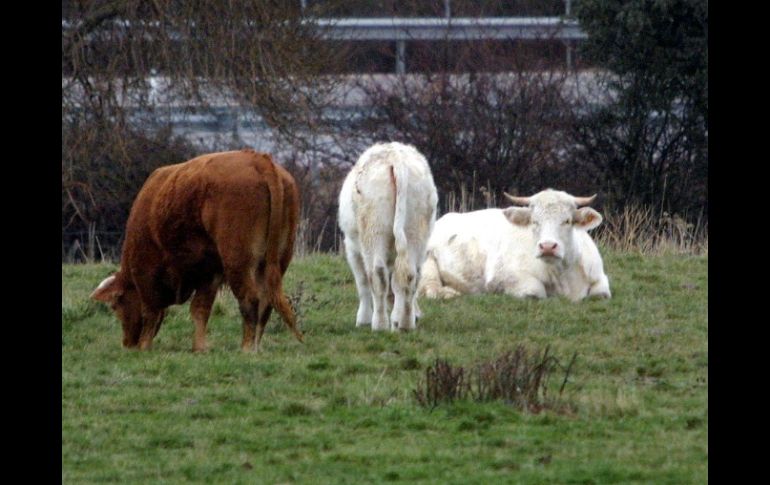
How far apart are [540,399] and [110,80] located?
12.2m

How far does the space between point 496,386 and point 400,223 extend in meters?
3.23

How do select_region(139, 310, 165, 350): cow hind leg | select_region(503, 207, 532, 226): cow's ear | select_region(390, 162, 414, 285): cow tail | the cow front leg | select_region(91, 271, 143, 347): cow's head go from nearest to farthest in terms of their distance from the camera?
select_region(139, 310, 165, 350): cow hind leg, select_region(91, 271, 143, 347): cow's head, select_region(390, 162, 414, 285): cow tail, the cow front leg, select_region(503, 207, 532, 226): cow's ear

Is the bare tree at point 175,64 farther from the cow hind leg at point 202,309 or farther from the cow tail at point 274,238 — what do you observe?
the cow tail at point 274,238

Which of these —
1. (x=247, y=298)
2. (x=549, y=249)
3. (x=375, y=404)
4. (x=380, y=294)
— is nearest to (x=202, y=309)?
(x=247, y=298)

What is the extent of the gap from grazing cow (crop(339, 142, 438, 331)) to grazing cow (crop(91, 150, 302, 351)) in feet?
3.00

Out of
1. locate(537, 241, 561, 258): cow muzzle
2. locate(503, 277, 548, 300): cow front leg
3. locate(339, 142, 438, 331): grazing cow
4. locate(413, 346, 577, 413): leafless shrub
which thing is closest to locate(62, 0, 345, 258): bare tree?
locate(503, 277, 548, 300): cow front leg

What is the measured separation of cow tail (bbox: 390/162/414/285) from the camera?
40.5ft

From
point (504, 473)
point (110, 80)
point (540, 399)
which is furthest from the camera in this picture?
point (110, 80)

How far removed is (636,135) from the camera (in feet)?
100

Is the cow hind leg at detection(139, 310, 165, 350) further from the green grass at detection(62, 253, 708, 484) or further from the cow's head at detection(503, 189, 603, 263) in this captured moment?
the cow's head at detection(503, 189, 603, 263)

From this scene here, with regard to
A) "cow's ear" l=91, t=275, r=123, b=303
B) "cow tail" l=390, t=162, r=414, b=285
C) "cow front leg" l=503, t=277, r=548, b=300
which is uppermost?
"cow tail" l=390, t=162, r=414, b=285
